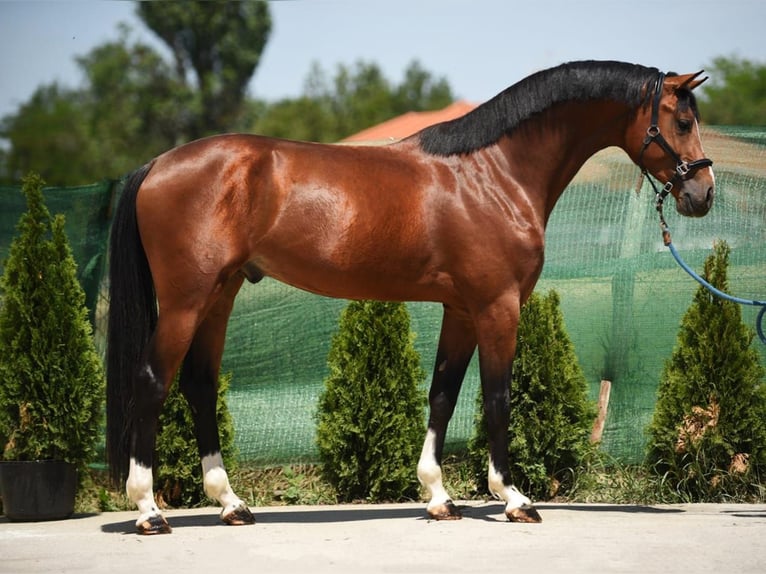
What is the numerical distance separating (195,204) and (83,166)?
33.6m

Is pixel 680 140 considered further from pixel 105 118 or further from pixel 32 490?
pixel 105 118

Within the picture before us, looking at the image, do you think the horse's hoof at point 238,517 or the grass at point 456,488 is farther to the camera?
the grass at point 456,488

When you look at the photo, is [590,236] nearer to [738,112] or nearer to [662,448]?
[662,448]

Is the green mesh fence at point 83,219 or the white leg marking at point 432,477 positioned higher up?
the green mesh fence at point 83,219

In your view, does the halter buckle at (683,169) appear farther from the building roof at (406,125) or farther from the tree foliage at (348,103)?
the tree foliage at (348,103)

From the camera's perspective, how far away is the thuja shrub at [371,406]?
6234 mm

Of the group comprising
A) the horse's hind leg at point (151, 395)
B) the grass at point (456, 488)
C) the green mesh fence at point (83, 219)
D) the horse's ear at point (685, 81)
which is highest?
the horse's ear at point (685, 81)

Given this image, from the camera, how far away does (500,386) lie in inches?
202

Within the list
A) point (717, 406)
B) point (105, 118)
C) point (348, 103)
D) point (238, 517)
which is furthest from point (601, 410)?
point (348, 103)

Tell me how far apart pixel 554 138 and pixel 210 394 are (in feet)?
7.72

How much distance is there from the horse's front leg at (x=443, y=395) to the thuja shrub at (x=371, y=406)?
83 centimetres

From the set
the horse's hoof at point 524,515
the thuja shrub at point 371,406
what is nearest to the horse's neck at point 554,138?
the thuja shrub at point 371,406

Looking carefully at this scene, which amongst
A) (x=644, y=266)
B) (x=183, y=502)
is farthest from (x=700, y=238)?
(x=183, y=502)

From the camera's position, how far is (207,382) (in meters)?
5.27
